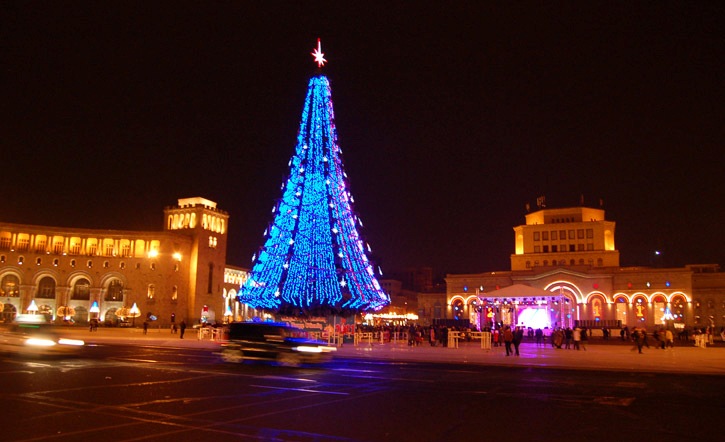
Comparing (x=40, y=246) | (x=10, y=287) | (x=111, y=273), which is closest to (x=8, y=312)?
(x=10, y=287)

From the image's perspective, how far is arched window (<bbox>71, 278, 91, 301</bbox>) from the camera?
81.7 metres

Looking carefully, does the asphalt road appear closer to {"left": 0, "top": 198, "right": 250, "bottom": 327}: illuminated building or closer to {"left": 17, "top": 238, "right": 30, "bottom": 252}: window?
{"left": 0, "top": 198, "right": 250, "bottom": 327}: illuminated building

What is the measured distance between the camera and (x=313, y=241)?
35.8 m

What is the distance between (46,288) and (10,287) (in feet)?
14.0

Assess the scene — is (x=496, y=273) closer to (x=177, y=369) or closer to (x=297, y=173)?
(x=297, y=173)

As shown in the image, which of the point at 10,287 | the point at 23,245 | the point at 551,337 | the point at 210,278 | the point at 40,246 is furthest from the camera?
the point at 210,278

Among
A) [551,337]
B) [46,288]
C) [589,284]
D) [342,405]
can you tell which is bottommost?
[342,405]

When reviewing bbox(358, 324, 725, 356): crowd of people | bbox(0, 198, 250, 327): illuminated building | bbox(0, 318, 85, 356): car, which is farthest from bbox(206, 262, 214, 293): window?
bbox(0, 318, 85, 356): car

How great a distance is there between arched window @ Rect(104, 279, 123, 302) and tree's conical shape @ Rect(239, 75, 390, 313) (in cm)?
5296

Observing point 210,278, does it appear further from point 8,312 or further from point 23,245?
point 8,312

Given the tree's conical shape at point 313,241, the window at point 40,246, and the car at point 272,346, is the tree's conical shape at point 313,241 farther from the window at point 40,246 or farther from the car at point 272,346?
the window at point 40,246

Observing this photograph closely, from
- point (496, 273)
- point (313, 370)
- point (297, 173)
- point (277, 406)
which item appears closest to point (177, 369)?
point (313, 370)

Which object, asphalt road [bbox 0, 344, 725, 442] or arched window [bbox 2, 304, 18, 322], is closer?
asphalt road [bbox 0, 344, 725, 442]

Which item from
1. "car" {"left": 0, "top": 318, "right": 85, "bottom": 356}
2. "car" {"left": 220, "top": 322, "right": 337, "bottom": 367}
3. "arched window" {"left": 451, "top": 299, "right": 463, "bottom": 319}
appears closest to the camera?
"car" {"left": 220, "top": 322, "right": 337, "bottom": 367}
